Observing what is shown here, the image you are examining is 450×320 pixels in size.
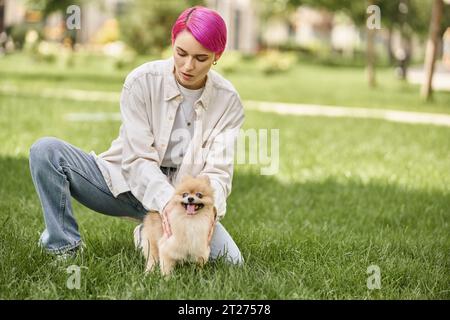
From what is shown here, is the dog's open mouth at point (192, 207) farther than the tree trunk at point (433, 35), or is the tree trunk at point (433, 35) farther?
the tree trunk at point (433, 35)

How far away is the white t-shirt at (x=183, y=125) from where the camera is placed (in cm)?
407

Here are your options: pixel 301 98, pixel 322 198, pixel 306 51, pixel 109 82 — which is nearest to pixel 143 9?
pixel 109 82

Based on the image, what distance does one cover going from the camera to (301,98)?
17844 millimetres

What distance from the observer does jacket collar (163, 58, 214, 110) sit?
400 cm

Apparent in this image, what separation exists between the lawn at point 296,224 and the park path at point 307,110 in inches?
79.4

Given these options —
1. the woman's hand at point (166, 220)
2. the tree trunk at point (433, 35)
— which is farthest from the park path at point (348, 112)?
the woman's hand at point (166, 220)

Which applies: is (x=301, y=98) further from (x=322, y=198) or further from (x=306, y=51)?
(x=306, y=51)

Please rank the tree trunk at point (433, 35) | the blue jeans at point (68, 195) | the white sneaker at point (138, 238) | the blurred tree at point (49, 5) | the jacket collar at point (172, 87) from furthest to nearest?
the blurred tree at point (49, 5), the tree trunk at point (433, 35), the white sneaker at point (138, 238), the jacket collar at point (172, 87), the blue jeans at point (68, 195)

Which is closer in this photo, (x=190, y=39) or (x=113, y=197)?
(x=190, y=39)

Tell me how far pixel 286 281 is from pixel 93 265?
1.09m

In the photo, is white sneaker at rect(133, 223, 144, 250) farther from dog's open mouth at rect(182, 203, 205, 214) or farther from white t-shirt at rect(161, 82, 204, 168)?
dog's open mouth at rect(182, 203, 205, 214)

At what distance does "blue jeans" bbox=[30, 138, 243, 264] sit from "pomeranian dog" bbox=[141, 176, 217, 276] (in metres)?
0.44

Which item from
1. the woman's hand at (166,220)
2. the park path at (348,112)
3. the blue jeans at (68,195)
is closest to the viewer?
the woman's hand at (166,220)

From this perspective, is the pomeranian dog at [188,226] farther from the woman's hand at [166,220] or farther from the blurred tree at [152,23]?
the blurred tree at [152,23]
